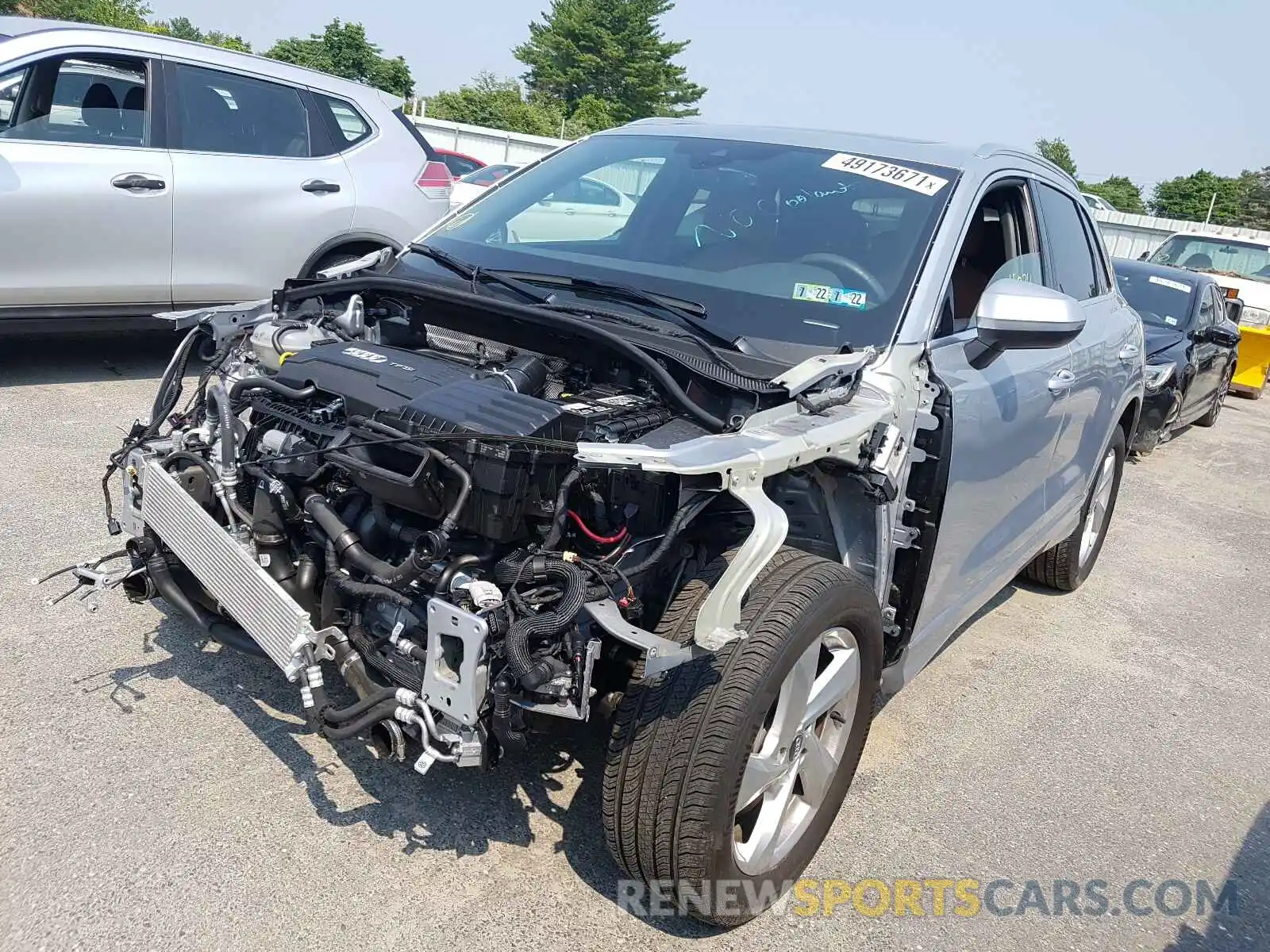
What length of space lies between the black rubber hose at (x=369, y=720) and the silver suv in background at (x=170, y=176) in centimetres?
445

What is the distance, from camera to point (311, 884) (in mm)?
2430

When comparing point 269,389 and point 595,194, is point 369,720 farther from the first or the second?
point 595,194

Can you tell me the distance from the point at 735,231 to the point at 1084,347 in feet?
5.20

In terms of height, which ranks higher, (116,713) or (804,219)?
(804,219)

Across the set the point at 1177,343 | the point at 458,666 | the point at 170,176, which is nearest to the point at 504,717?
the point at 458,666

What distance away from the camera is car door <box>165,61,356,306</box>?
6.06 metres

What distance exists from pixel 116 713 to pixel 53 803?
43cm

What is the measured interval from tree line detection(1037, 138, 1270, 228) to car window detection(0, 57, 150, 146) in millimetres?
59079

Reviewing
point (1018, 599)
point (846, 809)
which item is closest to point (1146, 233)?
point (1018, 599)

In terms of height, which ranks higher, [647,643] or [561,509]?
[561,509]

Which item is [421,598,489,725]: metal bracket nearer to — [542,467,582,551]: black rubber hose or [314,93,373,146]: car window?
[542,467,582,551]: black rubber hose

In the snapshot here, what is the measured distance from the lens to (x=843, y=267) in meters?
3.10

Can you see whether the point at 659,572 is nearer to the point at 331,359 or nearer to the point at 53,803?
the point at 331,359

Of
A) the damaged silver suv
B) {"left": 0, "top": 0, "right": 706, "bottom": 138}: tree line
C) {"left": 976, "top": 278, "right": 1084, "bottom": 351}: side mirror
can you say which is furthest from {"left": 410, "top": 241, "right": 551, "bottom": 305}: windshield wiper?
{"left": 0, "top": 0, "right": 706, "bottom": 138}: tree line
